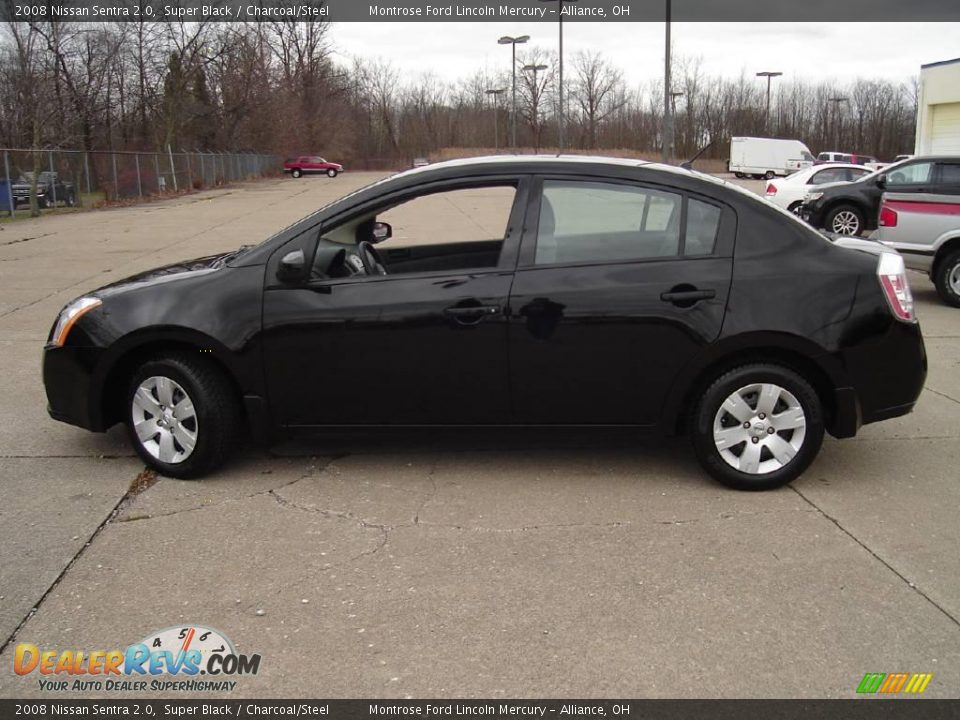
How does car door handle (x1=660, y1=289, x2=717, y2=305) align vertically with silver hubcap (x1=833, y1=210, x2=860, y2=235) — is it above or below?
above

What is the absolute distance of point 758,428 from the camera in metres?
4.42

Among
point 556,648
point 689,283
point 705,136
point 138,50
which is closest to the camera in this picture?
point 556,648

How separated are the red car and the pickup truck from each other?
57.6 meters

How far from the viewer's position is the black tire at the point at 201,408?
4.55 meters

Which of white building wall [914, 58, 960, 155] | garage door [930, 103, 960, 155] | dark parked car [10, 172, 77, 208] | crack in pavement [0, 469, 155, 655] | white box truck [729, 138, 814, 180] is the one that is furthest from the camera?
white box truck [729, 138, 814, 180]

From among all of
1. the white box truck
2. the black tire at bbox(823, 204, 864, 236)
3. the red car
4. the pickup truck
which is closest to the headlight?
the pickup truck

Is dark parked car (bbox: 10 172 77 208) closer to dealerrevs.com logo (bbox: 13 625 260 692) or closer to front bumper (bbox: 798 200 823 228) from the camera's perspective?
front bumper (bbox: 798 200 823 228)

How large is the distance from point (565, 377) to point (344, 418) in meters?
1.19

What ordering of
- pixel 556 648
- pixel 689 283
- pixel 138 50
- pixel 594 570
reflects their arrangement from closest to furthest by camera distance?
pixel 556 648 < pixel 594 570 < pixel 689 283 < pixel 138 50

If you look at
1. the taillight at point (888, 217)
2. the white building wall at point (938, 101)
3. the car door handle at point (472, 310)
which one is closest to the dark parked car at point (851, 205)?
the taillight at point (888, 217)

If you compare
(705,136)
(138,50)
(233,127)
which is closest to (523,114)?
(705,136)

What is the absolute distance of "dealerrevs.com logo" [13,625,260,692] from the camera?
2.94 metres

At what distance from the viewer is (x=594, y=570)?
→ 3.68 meters

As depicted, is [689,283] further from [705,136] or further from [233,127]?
[705,136]
